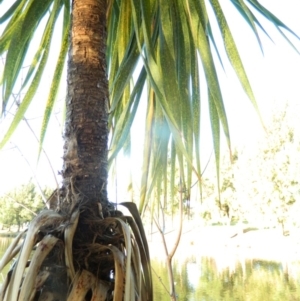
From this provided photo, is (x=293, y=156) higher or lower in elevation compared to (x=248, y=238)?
higher

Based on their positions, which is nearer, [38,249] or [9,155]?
[38,249]

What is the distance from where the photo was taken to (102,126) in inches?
22.2

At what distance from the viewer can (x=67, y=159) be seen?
54 cm

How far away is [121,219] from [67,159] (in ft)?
0.42

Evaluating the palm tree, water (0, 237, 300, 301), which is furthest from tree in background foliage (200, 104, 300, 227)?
the palm tree

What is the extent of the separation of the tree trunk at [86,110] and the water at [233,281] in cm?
480

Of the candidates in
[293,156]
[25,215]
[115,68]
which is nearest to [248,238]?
[293,156]

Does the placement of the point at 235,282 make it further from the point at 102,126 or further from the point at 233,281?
the point at 102,126

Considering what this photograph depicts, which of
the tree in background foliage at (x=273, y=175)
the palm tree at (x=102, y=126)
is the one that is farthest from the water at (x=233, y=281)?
the palm tree at (x=102, y=126)

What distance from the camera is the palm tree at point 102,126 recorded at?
0.44 m

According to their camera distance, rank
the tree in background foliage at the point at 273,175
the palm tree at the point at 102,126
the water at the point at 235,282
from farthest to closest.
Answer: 1. the tree in background foliage at the point at 273,175
2. the water at the point at 235,282
3. the palm tree at the point at 102,126

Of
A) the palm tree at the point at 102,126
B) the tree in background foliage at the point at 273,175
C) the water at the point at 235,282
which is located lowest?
the water at the point at 235,282

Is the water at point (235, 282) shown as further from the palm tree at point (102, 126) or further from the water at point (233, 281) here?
the palm tree at point (102, 126)

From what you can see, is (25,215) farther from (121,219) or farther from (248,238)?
(248,238)
